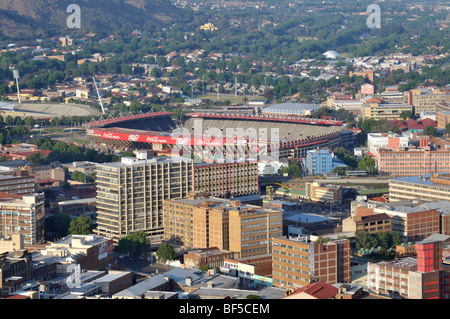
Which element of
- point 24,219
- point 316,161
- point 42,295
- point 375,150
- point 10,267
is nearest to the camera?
point 42,295

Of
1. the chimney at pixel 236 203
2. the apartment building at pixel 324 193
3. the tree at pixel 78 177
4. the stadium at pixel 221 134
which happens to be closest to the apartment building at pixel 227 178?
the apartment building at pixel 324 193

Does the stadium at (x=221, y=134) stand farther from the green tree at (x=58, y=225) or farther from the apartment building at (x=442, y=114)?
the green tree at (x=58, y=225)

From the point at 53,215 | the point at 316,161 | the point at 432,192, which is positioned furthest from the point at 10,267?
the point at 316,161

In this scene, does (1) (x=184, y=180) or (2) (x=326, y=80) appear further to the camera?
(2) (x=326, y=80)

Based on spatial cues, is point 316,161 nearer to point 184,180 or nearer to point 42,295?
point 184,180

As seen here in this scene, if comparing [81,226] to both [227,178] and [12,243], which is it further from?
[227,178]

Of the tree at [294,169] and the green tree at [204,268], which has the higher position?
the tree at [294,169]
